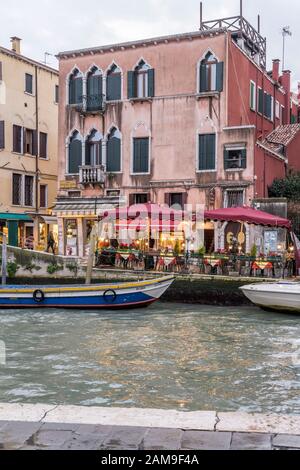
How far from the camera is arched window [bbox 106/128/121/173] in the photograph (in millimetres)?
23031

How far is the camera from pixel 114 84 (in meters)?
23.2

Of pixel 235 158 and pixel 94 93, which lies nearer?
pixel 235 158

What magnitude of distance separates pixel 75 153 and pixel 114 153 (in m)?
1.84

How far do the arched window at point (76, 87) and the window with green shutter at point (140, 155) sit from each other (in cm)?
328

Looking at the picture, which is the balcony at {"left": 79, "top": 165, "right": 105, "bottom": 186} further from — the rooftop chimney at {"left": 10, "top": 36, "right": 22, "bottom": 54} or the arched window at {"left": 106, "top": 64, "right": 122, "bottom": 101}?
the rooftop chimney at {"left": 10, "top": 36, "right": 22, "bottom": 54}

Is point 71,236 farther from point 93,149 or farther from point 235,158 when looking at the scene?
point 235,158

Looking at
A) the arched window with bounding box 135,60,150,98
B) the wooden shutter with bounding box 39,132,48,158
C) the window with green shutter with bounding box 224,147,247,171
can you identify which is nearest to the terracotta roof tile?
the window with green shutter with bounding box 224,147,247,171

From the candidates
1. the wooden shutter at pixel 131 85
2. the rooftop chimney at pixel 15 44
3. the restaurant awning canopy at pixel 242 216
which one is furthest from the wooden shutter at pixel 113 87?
the restaurant awning canopy at pixel 242 216

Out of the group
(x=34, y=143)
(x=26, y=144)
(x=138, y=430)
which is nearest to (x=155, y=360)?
(x=138, y=430)

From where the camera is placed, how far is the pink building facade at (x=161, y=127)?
69.4 ft

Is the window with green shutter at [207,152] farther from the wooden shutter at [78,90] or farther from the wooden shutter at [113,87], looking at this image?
the wooden shutter at [78,90]

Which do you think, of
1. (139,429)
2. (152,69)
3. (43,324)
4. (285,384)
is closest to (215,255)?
(43,324)

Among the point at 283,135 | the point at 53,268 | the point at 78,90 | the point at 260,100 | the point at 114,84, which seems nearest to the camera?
the point at 53,268
